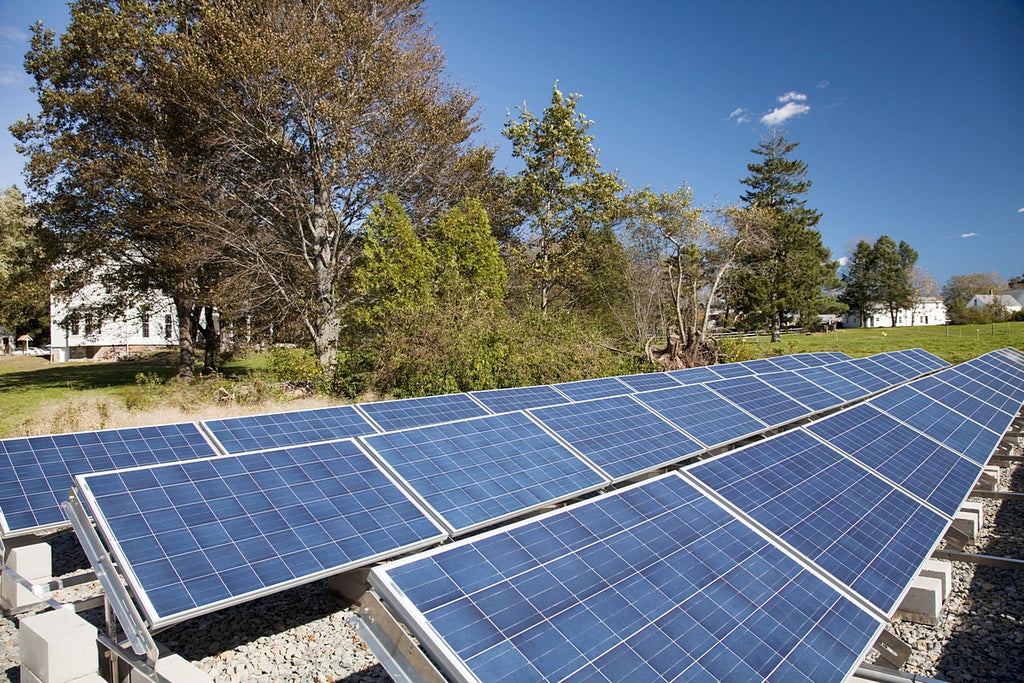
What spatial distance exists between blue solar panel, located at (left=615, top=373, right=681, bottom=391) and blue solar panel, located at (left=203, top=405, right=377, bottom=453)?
18.4 feet

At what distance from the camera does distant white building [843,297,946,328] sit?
8069 centimetres

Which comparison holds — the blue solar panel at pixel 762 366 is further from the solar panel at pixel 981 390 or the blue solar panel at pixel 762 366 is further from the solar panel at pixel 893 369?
the solar panel at pixel 981 390

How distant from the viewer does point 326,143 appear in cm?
2086

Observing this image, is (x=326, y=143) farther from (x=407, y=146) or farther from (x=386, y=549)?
(x=386, y=549)

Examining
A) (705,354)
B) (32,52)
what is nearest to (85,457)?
(705,354)

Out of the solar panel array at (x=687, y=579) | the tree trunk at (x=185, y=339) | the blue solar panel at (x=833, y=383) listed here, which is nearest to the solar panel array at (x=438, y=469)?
the solar panel array at (x=687, y=579)

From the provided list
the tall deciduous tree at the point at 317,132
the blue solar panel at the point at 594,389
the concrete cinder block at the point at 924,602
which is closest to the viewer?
the concrete cinder block at the point at 924,602

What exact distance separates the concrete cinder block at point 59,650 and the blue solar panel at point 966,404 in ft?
39.2

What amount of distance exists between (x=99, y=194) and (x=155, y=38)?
598 cm

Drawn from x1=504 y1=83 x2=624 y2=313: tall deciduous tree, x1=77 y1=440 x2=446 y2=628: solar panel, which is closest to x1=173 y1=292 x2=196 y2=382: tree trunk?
x1=504 y1=83 x2=624 y2=313: tall deciduous tree

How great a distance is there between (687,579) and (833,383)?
1048cm

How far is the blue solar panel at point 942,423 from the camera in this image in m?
8.04

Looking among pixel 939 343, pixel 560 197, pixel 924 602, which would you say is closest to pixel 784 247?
pixel 939 343

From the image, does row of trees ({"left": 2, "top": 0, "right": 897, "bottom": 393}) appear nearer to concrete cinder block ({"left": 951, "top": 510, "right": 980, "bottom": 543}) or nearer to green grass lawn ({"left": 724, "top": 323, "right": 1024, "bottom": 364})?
green grass lawn ({"left": 724, "top": 323, "right": 1024, "bottom": 364})
